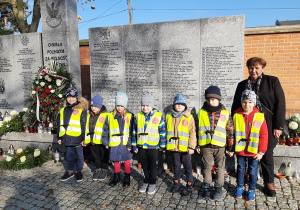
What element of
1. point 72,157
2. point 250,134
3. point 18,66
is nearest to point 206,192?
point 250,134

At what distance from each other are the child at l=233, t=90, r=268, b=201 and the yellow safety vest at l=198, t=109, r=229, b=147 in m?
0.17

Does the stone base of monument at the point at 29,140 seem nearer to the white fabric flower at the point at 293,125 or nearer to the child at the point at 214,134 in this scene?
the child at the point at 214,134

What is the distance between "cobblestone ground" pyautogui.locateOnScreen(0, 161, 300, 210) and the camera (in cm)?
341

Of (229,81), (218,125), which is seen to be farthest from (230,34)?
(218,125)

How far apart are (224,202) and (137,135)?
65.4 inches

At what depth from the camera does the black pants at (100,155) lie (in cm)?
436

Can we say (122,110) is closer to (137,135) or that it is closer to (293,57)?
(137,135)

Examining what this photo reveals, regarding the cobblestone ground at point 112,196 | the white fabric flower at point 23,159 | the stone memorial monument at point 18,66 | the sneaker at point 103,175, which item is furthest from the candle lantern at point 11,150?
the sneaker at point 103,175

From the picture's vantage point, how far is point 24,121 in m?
6.09

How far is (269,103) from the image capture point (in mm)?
3525

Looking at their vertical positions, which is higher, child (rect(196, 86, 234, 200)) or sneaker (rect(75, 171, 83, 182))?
child (rect(196, 86, 234, 200))

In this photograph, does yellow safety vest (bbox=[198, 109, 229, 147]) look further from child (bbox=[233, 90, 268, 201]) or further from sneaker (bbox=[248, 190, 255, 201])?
sneaker (bbox=[248, 190, 255, 201])

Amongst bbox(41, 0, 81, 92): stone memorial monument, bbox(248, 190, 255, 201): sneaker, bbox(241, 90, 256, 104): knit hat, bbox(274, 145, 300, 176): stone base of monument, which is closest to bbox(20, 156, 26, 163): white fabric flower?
bbox(41, 0, 81, 92): stone memorial monument

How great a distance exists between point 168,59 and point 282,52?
11.9 ft
